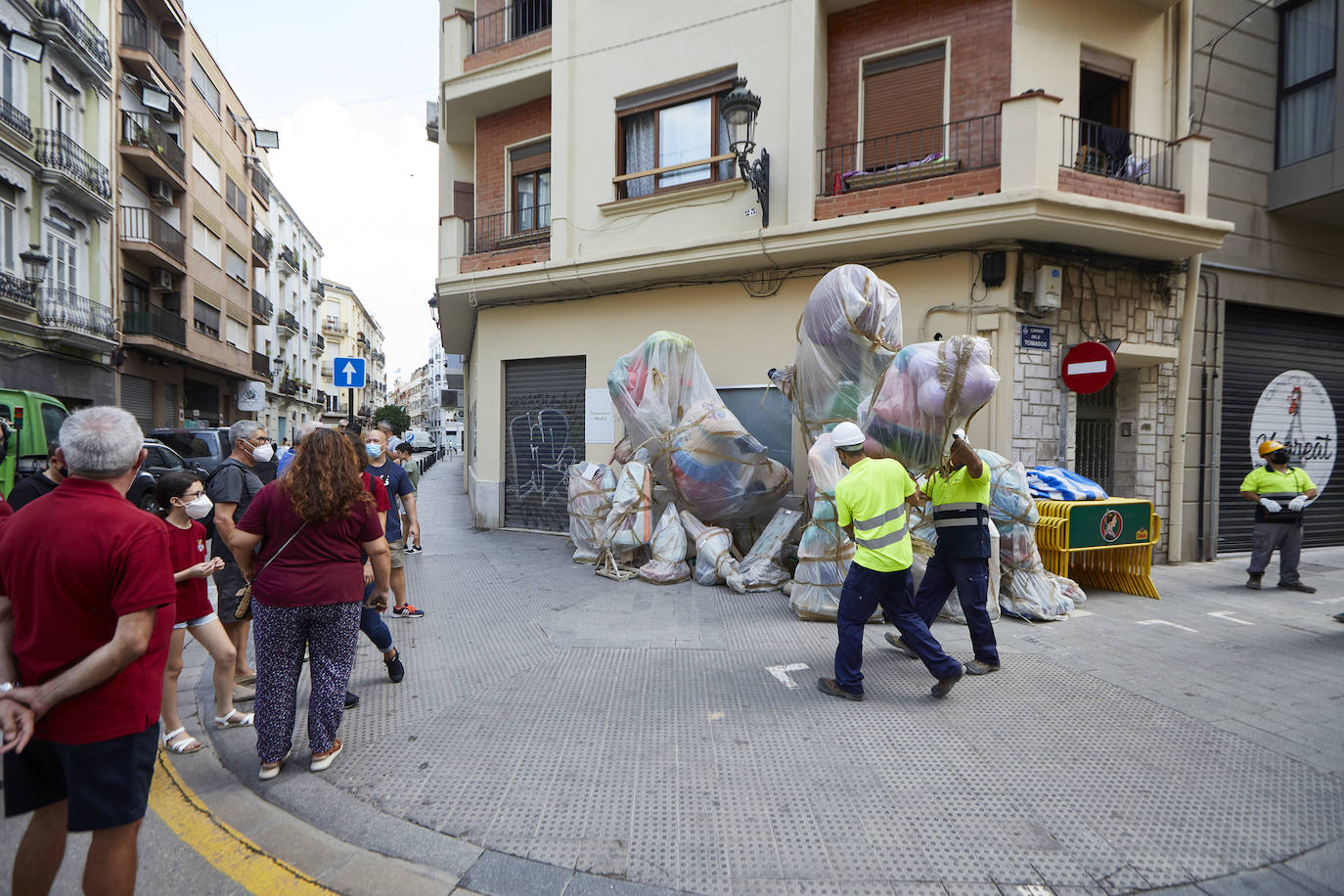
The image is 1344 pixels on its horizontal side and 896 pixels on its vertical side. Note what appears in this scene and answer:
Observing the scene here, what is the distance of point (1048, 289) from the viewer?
7.26 meters

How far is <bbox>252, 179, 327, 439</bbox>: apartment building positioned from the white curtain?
33.3 metres

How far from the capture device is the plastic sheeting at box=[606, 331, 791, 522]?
701 cm

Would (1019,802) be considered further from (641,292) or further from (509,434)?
(509,434)

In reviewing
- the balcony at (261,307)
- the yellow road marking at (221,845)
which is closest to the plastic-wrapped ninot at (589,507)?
the yellow road marking at (221,845)

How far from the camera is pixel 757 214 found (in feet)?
27.2

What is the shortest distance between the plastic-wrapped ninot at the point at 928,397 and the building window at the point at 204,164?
28497mm

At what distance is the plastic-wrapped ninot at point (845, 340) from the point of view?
605 centimetres

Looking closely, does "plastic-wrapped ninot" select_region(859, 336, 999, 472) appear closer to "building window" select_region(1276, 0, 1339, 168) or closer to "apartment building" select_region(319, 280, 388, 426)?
"building window" select_region(1276, 0, 1339, 168)

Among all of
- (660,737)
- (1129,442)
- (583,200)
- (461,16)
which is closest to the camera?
(660,737)

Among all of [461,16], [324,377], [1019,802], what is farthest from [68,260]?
[324,377]

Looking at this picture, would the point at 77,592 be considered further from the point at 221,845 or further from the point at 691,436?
the point at 691,436

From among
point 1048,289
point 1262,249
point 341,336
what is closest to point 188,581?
point 1048,289

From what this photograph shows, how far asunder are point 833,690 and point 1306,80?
1067 cm

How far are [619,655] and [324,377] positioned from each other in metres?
53.0
